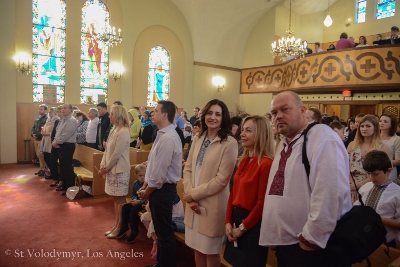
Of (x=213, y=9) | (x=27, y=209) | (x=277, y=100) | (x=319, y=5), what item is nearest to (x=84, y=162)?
(x=27, y=209)

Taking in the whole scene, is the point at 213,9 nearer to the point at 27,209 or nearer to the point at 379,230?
the point at 27,209

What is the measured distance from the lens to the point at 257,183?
6.18 feet

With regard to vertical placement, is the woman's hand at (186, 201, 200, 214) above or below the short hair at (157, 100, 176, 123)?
below

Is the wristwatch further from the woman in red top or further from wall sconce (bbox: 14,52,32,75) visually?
wall sconce (bbox: 14,52,32,75)

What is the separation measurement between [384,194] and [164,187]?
1.92 m

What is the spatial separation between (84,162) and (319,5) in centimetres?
1208

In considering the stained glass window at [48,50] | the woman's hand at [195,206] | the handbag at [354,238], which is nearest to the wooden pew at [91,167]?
the woman's hand at [195,206]

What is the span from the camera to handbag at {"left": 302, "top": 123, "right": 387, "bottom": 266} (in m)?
Answer: 1.36

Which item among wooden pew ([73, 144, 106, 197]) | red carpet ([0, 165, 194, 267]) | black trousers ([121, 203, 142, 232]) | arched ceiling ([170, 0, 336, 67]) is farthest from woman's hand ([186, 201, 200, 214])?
arched ceiling ([170, 0, 336, 67])

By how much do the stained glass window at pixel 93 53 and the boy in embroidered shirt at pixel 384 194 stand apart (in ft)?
30.1

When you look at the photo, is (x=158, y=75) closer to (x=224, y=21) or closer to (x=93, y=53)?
(x=93, y=53)

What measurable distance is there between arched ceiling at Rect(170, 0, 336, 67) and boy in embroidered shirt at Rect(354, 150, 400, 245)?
32.4 ft

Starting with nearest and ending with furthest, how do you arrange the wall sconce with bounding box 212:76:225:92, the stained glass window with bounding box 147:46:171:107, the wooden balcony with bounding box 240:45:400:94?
1. the wooden balcony with bounding box 240:45:400:94
2. the stained glass window with bounding box 147:46:171:107
3. the wall sconce with bounding box 212:76:225:92

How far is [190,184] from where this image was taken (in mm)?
2420
